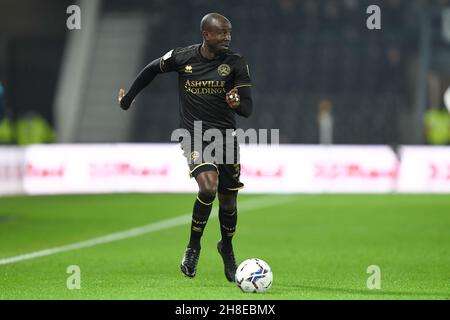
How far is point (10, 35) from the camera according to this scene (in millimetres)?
32281

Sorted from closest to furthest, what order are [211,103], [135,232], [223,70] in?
[223,70], [211,103], [135,232]

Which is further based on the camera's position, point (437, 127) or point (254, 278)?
point (437, 127)

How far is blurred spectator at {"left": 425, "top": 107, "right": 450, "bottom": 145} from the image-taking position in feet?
94.6

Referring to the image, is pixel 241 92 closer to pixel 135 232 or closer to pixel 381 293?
pixel 381 293

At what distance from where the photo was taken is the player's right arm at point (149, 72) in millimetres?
9086

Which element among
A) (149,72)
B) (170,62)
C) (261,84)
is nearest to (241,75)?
(170,62)

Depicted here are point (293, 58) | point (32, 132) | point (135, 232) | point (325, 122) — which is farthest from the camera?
point (293, 58)

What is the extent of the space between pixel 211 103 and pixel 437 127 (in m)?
20.7

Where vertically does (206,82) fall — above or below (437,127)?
above

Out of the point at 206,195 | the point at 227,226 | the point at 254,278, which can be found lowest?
the point at 254,278

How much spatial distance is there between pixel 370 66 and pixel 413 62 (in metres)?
1.42

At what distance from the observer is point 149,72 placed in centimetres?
926
